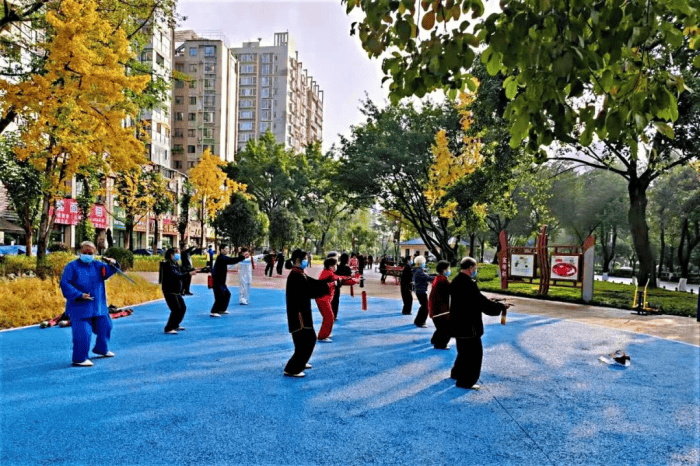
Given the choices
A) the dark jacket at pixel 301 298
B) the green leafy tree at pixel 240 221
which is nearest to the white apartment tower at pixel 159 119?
the green leafy tree at pixel 240 221

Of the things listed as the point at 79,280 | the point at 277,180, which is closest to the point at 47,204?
the point at 79,280

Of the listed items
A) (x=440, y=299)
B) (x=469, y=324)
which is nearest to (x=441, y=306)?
(x=440, y=299)

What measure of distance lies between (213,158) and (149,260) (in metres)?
11.2

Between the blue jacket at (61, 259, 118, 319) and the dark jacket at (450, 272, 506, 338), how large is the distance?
5253 millimetres

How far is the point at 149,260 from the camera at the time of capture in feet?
98.8

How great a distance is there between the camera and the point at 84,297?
7.55 m

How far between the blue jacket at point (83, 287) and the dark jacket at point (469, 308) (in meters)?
5.25

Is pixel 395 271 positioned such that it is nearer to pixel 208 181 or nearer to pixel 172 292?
pixel 208 181

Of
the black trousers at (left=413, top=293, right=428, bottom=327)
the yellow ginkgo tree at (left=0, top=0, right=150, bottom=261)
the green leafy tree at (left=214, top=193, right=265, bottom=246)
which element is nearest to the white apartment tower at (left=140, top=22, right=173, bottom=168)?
the green leafy tree at (left=214, top=193, right=265, bottom=246)

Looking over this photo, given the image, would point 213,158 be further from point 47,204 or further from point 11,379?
point 11,379

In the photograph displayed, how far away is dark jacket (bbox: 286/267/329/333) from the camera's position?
7.28 meters

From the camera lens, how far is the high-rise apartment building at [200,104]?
74.2m

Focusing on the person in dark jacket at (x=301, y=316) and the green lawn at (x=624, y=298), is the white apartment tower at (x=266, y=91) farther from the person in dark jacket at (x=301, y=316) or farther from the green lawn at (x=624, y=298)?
the person in dark jacket at (x=301, y=316)

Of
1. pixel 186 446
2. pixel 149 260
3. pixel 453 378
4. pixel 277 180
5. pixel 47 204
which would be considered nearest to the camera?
pixel 186 446
